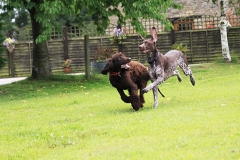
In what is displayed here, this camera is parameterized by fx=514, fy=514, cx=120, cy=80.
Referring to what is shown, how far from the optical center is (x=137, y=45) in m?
28.1

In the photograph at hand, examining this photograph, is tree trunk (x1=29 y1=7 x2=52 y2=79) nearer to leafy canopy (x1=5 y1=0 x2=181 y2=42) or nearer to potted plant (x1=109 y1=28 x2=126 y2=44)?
leafy canopy (x1=5 y1=0 x2=181 y2=42)

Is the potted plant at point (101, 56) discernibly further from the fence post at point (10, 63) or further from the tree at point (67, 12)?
the fence post at point (10, 63)

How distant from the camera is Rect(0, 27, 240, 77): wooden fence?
27.9 meters

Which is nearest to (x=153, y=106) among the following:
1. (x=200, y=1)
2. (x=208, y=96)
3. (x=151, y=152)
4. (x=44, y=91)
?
(x=208, y=96)

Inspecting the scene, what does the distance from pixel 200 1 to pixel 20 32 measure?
506 inches

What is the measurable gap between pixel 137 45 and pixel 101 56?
2.82 m

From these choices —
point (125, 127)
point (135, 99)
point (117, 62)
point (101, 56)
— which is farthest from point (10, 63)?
point (125, 127)

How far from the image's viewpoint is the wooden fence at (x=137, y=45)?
27.9m

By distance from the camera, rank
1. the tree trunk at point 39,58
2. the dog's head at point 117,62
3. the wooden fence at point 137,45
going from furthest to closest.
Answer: the wooden fence at point 137,45 < the tree trunk at point 39,58 < the dog's head at point 117,62

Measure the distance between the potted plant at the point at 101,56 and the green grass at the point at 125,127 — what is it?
8740 mm

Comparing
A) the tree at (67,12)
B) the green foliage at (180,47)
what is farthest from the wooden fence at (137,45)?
the tree at (67,12)

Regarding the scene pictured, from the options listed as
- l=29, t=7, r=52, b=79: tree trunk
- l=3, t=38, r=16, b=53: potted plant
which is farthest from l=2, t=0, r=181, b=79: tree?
l=3, t=38, r=16, b=53: potted plant

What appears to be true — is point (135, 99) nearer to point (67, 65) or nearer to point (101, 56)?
point (101, 56)

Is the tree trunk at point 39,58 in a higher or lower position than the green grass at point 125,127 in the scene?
higher
